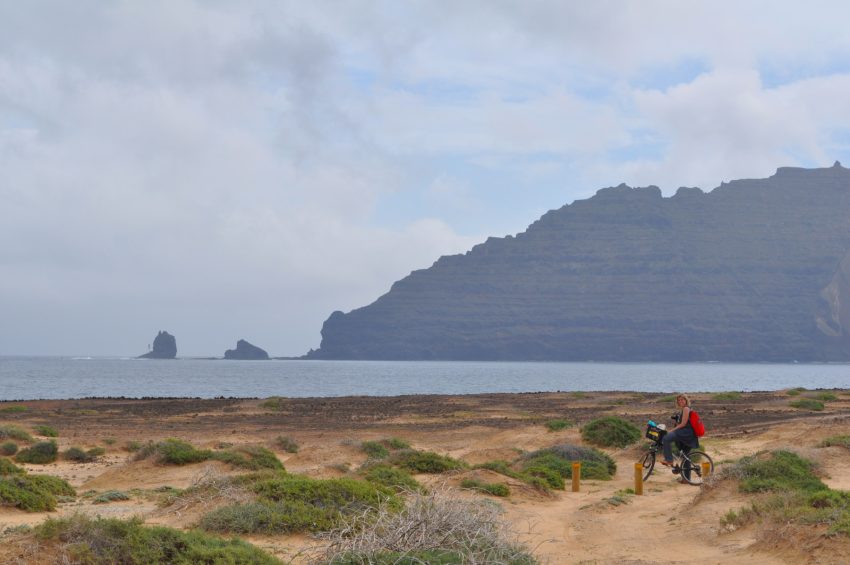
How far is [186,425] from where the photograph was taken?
44.4 metres

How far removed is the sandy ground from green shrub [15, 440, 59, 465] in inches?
16.5

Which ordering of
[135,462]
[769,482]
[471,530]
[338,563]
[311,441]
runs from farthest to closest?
[311,441], [135,462], [769,482], [471,530], [338,563]

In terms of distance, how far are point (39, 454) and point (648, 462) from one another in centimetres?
1824

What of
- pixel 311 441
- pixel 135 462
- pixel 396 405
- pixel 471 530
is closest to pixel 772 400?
pixel 396 405

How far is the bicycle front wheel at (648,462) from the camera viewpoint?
21.0 m

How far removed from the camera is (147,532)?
10.5 m

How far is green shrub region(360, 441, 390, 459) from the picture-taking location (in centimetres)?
2676

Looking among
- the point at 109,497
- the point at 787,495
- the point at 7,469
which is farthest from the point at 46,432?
the point at 787,495

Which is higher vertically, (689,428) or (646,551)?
(689,428)

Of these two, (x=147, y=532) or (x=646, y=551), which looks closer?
(x=147, y=532)

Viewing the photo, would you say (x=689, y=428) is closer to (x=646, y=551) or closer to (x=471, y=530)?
(x=646, y=551)

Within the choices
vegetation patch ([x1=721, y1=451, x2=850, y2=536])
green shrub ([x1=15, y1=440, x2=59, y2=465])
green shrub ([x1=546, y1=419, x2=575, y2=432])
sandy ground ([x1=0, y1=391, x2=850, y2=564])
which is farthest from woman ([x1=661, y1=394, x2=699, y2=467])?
green shrub ([x1=15, y1=440, x2=59, y2=465])

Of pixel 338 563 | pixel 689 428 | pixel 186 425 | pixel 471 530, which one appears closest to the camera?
pixel 338 563

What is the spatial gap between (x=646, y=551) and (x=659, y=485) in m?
7.65
